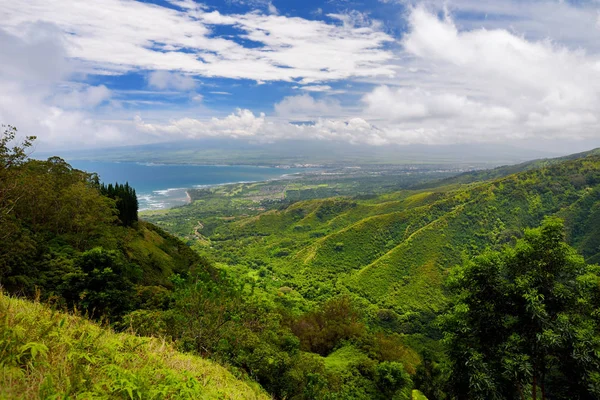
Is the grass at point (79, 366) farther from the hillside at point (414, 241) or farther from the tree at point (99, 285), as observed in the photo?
the hillside at point (414, 241)

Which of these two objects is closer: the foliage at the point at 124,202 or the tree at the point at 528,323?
the tree at the point at 528,323

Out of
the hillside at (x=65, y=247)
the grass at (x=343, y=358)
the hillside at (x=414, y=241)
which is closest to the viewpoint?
the hillside at (x=65, y=247)

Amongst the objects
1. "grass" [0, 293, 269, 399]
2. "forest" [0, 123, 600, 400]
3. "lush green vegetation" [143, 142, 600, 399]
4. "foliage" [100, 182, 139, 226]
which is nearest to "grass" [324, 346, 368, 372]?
"forest" [0, 123, 600, 400]

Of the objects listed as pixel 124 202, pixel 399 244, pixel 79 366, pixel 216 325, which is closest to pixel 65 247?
pixel 216 325

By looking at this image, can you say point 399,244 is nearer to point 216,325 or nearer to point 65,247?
point 216,325

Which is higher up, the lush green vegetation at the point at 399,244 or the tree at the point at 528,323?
the tree at the point at 528,323

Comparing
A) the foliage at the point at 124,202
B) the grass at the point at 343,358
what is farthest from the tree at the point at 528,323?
the foliage at the point at 124,202

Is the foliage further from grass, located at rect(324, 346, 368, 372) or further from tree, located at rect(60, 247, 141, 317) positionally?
grass, located at rect(324, 346, 368, 372)
